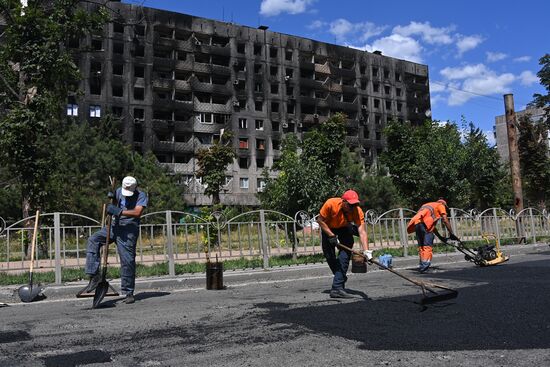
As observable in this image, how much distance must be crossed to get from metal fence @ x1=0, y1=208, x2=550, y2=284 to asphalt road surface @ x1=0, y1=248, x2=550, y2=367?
2.15 meters

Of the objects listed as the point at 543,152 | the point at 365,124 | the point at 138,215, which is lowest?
the point at 138,215

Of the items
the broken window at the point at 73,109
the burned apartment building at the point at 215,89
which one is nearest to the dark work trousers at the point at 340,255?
the burned apartment building at the point at 215,89

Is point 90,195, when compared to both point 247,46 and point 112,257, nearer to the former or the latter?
point 112,257

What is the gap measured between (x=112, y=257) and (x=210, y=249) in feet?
6.66

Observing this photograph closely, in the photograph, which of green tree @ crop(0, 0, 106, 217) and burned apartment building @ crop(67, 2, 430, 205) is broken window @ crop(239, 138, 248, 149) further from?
green tree @ crop(0, 0, 106, 217)

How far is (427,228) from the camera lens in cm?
1040

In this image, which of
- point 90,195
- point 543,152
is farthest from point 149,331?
point 543,152

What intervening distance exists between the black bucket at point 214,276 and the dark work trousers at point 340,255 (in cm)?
237

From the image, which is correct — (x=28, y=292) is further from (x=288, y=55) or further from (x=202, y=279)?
(x=288, y=55)

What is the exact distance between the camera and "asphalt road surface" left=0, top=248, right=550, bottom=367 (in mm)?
3957

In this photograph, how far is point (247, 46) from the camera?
57.4 metres

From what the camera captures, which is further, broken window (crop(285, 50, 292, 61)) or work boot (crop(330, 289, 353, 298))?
broken window (crop(285, 50, 292, 61))

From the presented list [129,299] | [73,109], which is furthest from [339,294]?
[73,109]

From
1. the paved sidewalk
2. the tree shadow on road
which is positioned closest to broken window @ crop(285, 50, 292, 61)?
the paved sidewalk
